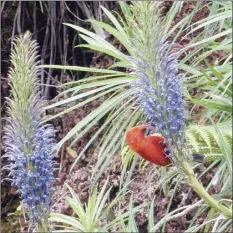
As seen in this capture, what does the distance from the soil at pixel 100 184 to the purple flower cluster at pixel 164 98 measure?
731mm

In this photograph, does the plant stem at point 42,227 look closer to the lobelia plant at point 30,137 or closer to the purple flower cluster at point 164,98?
the lobelia plant at point 30,137

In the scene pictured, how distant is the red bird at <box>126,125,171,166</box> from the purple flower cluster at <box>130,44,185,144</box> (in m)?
0.07

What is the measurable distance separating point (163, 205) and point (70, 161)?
50 cm

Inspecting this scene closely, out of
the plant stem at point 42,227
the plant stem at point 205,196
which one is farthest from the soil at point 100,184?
the plant stem at point 205,196

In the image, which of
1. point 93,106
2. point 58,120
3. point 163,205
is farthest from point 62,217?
point 58,120

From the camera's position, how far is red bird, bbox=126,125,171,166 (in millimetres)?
1218

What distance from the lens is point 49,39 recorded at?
106 inches

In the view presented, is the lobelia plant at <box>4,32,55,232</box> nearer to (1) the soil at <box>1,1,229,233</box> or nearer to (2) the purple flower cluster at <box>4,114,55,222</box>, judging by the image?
(2) the purple flower cluster at <box>4,114,55,222</box>

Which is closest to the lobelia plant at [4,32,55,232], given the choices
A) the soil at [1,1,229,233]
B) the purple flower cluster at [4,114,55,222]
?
the purple flower cluster at [4,114,55,222]

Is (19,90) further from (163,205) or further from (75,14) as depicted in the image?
(75,14)

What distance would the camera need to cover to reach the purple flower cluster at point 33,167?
1.18 m

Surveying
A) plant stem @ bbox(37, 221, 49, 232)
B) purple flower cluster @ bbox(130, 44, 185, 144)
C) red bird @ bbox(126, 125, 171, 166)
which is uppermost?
purple flower cluster @ bbox(130, 44, 185, 144)

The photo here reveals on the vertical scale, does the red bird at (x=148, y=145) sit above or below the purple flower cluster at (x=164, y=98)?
Answer: below

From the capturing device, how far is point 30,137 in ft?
3.89
